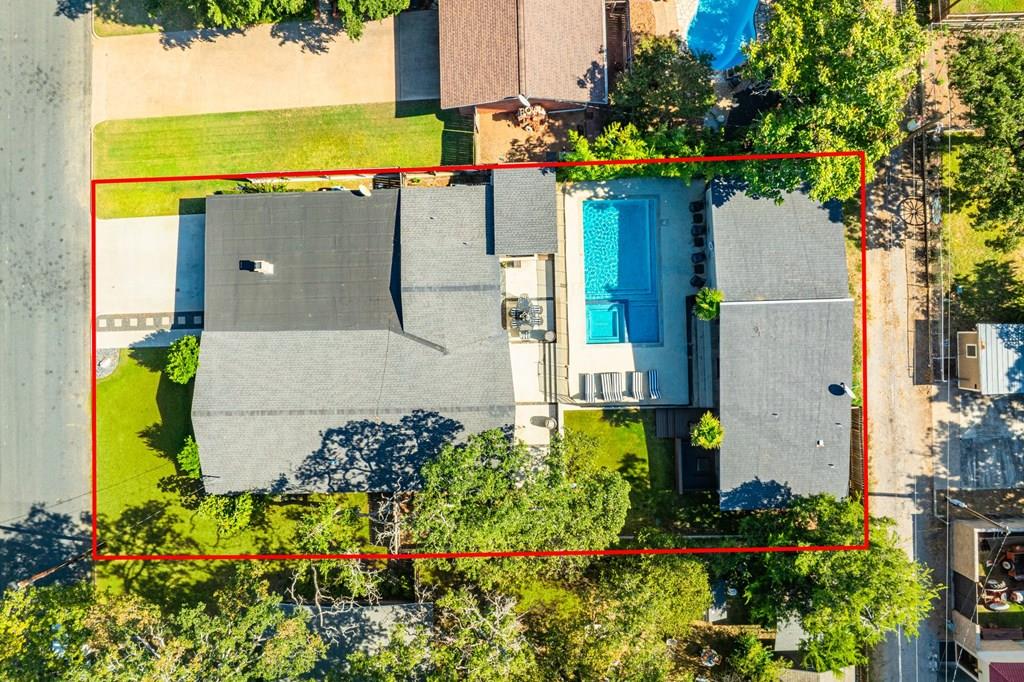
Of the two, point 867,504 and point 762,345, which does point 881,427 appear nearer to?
point 867,504

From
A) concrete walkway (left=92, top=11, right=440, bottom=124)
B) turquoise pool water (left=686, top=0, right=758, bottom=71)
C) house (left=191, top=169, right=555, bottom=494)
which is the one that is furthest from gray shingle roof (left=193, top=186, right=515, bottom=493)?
turquoise pool water (left=686, top=0, right=758, bottom=71)

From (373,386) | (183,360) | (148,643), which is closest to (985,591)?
(373,386)

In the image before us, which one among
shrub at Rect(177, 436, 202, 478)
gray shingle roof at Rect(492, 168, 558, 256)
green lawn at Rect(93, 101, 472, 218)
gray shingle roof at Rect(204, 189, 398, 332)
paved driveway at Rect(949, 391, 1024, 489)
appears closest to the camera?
gray shingle roof at Rect(492, 168, 558, 256)

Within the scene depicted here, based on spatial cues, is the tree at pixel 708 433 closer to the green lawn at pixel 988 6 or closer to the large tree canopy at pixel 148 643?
the large tree canopy at pixel 148 643

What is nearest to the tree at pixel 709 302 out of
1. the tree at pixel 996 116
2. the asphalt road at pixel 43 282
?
the tree at pixel 996 116

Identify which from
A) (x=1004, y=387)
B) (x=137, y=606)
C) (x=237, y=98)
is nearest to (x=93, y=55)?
(x=237, y=98)

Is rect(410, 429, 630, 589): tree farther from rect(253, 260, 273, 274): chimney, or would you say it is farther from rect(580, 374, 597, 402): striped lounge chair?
rect(253, 260, 273, 274): chimney
